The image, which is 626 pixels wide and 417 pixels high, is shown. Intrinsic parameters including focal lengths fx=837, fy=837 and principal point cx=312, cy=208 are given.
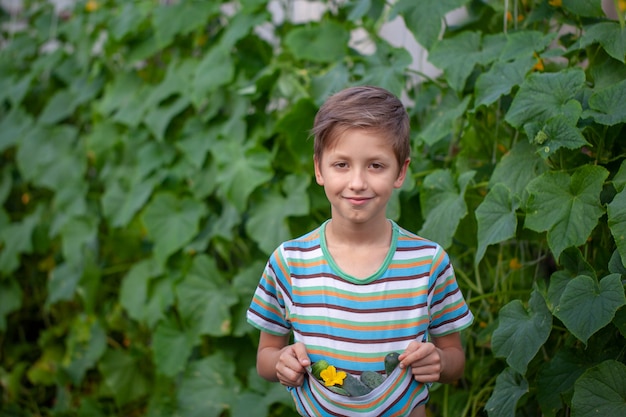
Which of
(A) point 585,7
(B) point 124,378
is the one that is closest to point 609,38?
(A) point 585,7

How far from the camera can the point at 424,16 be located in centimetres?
223

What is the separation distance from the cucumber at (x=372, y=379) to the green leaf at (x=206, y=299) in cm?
119

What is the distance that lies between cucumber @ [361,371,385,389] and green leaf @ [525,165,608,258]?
1.64 ft

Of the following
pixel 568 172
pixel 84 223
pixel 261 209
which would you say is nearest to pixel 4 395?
pixel 84 223

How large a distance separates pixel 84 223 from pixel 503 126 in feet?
6.26

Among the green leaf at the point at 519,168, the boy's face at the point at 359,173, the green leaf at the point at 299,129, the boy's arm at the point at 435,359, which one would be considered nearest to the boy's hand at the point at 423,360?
the boy's arm at the point at 435,359

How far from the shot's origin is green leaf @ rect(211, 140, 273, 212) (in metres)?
2.61

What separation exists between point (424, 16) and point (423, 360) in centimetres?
110

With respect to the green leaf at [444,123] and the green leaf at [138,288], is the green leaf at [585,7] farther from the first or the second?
the green leaf at [138,288]

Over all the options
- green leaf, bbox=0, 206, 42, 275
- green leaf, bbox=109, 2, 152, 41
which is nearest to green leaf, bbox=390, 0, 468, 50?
green leaf, bbox=109, 2, 152, 41

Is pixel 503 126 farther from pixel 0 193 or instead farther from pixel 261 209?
pixel 0 193

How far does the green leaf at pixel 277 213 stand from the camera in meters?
2.50

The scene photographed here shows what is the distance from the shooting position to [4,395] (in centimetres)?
359

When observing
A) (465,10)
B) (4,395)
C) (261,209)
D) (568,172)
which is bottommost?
(4,395)
